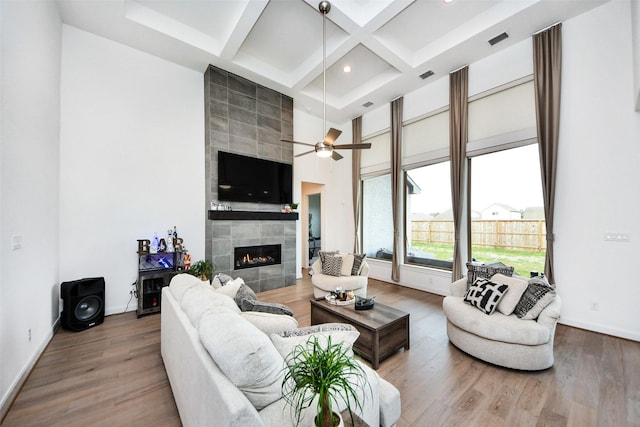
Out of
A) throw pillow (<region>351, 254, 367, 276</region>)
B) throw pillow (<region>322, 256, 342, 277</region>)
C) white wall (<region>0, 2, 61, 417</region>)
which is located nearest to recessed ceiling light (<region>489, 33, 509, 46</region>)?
throw pillow (<region>351, 254, 367, 276</region>)

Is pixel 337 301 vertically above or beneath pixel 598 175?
beneath

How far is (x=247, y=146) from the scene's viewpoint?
197 inches

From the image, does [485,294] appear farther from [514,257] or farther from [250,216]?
[250,216]

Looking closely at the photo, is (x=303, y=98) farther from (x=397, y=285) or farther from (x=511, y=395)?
(x=511, y=395)

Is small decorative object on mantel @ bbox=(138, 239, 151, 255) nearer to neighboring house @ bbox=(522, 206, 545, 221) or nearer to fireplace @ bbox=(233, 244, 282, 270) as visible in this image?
fireplace @ bbox=(233, 244, 282, 270)

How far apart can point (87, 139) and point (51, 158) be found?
67cm

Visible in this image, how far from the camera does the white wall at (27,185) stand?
6.49 ft

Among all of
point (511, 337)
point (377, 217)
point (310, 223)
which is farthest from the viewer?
point (310, 223)

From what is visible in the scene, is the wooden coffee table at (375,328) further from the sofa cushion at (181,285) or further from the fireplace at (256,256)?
the fireplace at (256,256)

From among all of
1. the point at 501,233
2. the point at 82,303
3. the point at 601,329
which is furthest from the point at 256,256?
the point at 601,329

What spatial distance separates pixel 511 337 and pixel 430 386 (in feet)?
2.98

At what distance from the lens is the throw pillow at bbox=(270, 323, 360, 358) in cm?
137

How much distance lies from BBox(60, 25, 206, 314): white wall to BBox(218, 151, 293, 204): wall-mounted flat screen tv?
0.44 metres

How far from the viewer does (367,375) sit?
1368mm
